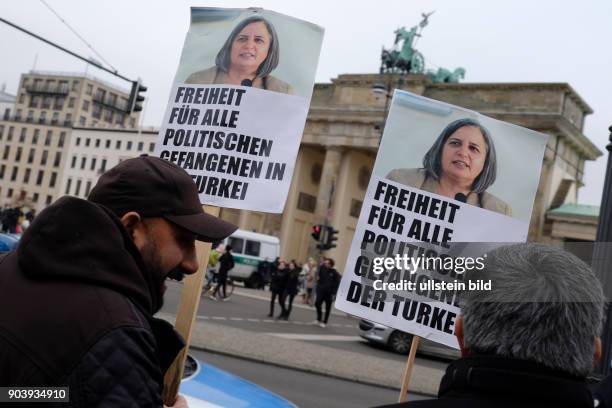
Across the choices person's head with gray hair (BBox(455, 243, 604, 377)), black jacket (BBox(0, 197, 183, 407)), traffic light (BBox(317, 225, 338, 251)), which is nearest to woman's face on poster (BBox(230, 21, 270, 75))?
black jacket (BBox(0, 197, 183, 407))

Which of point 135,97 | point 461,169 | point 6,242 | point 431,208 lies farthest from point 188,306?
point 135,97

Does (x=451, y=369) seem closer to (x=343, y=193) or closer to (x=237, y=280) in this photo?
(x=237, y=280)

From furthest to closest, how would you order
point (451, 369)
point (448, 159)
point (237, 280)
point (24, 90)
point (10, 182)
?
point (24, 90) < point (10, 182) < point (237, 280) < point (448, 159) < point (451, 369)

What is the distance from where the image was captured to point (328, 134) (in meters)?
55.3

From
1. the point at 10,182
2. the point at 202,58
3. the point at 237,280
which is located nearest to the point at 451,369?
the point at 202,58

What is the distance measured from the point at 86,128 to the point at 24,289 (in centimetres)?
10598

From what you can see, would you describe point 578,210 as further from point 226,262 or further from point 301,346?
point 301,346

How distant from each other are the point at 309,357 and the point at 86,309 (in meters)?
12.8

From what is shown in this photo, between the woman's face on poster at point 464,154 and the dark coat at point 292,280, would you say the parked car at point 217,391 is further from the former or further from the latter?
the dark coat at point 292,280

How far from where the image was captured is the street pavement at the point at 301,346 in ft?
42.1

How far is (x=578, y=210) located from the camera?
4588 cm

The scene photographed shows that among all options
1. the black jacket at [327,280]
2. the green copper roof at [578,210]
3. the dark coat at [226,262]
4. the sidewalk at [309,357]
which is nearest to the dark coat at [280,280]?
the black jacket at [327,280]

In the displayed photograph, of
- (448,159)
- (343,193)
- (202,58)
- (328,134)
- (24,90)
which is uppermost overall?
(24,90)

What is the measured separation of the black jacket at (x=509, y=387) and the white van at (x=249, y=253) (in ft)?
113
